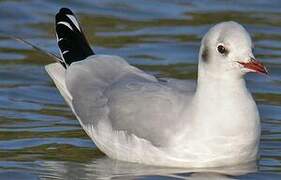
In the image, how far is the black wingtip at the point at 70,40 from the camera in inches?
436

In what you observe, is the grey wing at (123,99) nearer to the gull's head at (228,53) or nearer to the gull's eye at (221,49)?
the gull's head at (228,53)

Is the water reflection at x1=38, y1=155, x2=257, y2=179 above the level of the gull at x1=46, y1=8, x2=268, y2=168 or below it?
below

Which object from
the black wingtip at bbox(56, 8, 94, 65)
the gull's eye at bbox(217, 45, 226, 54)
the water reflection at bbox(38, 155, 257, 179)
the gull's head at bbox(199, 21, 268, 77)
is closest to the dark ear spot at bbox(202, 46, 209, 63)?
the gull's head at bbox(199, 21, 268, 77)

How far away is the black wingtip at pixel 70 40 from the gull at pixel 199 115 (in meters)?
1.09

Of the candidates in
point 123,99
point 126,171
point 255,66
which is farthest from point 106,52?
point 255,66

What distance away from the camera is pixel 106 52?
45.2 ft

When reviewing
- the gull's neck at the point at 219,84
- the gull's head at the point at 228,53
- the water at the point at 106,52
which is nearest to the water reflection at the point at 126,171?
the water at the point at 106,52

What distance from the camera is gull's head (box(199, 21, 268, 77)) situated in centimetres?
935

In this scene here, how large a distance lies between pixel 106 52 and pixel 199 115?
4374mm

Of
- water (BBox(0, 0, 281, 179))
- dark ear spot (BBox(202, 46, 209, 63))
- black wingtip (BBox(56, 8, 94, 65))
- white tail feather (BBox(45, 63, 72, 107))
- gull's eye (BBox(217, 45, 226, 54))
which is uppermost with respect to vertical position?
gull's eye (BBox(217, 45, 226, 54))

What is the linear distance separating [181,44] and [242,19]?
1216 millimetres

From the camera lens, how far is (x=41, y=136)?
35.5 ft

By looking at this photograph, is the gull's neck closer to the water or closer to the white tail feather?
the water

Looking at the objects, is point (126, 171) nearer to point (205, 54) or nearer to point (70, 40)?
point (205, 54)
